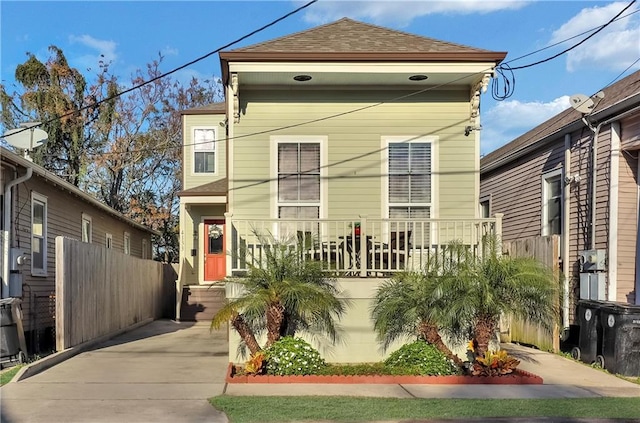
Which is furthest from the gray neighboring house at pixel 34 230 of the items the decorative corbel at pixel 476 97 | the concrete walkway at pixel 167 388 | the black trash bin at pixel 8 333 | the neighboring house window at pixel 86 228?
the decorative corbel at pixel 476 97

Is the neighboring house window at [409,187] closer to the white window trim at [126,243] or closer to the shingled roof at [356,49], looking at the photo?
the shingled roof at [356,49]

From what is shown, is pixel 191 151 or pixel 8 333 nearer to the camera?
pixel 8 333

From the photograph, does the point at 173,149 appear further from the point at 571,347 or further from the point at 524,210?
A: the point at 571,347

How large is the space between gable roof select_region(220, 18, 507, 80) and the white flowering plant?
459 centimetres

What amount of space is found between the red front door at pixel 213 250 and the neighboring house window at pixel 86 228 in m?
3.52

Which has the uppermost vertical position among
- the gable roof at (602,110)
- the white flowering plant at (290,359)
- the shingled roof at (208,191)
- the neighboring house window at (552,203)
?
the gable roof at (602,110)

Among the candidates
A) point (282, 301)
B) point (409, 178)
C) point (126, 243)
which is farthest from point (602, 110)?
point (126, 243)

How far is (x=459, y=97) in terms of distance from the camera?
10547 millimetres

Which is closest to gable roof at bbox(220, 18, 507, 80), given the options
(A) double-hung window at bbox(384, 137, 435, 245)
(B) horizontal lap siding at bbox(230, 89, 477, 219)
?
(B) horizontal lap siding at bbox(230, 89, 477, 219)

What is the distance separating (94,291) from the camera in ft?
35.0

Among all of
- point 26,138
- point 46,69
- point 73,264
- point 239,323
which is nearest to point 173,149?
point 46,69

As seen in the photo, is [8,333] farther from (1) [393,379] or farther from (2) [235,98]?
(1) [393,379]

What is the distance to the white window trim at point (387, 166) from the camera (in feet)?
33.9

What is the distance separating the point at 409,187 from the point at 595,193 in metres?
3.22
